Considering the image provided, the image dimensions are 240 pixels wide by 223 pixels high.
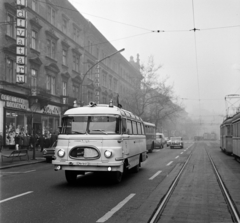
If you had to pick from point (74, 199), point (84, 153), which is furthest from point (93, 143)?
point (74, 199)

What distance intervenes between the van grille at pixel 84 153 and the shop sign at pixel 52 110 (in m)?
21.0

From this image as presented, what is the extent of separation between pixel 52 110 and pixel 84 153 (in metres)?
22.7

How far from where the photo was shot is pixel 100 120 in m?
9.95

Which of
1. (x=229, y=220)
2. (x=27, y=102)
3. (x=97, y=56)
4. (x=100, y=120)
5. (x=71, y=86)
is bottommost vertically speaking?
(x=229, y=220)

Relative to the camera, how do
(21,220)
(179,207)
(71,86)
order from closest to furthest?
(21,220) → (179,207) → (71,86)

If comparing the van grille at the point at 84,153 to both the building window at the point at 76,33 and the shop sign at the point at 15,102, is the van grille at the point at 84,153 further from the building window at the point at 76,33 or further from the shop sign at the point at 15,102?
the building window at the point at 76,33

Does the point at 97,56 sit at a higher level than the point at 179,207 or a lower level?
Answer: higher

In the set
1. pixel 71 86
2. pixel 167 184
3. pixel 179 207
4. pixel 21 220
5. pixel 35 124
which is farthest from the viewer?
pixel 71 86

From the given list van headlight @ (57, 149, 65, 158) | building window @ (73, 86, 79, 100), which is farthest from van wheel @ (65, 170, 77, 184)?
building window @ (73, 86, 79, 100)

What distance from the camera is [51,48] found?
104 feet

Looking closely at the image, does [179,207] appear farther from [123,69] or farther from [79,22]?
[123,69]

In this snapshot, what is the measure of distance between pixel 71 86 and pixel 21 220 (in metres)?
30.9

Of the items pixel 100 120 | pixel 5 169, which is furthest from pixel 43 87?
pixel 100 120

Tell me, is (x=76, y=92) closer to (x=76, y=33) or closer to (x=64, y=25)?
(x=76, y=33)
